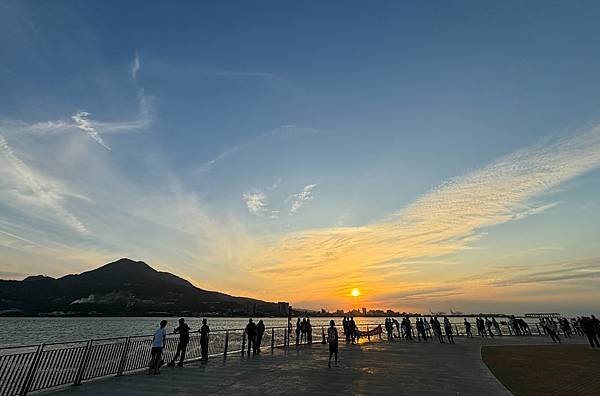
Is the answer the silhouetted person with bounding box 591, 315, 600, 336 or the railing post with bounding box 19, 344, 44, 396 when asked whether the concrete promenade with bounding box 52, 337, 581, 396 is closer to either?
the railing post with bounding box 19, 344, 44, 396

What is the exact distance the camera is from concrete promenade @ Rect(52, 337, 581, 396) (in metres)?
10.3

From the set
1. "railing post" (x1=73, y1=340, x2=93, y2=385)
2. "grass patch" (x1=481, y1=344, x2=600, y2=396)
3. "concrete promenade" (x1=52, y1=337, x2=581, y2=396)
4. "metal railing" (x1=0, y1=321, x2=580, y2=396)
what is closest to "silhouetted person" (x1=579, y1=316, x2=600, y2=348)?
"grass patch" (x1=481, y1=344, x2=600, y2=396)

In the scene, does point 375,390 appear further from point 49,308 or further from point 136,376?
point 49,308

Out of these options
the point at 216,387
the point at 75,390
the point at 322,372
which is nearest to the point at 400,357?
the point at 322,372

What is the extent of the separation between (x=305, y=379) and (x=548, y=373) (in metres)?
9.79

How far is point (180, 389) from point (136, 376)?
3.16m

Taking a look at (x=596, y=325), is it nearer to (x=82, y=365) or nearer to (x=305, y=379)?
(x=305, y=379)

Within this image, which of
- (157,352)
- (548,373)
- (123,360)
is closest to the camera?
(123,360)

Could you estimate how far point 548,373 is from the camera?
14.3 m

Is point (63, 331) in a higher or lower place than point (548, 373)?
higher

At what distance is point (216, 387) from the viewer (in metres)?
10.6

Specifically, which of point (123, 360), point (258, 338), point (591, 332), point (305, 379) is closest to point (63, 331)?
point (258, 338)

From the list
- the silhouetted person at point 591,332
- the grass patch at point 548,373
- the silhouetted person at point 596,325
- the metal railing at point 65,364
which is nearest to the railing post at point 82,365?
the metal railing at point 65,364

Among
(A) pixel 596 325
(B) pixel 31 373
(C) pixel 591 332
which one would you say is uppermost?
(A) pixel 596 325
